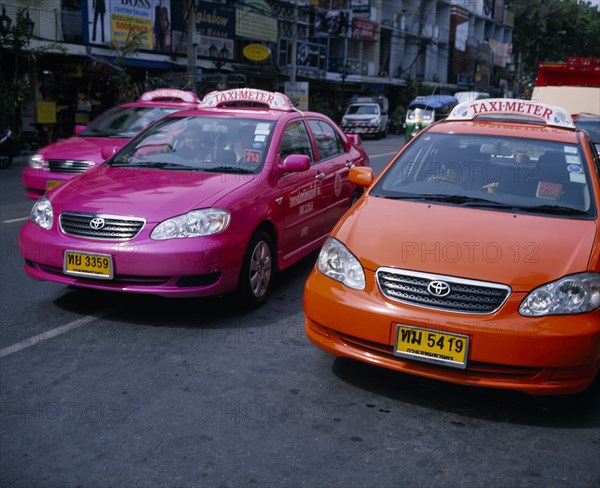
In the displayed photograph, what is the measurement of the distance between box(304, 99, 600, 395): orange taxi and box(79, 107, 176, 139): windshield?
21.0 feet

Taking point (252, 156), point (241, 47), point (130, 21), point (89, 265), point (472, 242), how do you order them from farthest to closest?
point (241, 47) < point (130, 21) < point (252, 156) < point (89, 265) < point (472, 242)

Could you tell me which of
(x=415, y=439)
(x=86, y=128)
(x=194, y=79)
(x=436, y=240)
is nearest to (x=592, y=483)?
(x=415, y=439)

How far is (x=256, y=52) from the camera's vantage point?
3025cm

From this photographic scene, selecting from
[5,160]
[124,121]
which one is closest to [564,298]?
Result: [124,121]

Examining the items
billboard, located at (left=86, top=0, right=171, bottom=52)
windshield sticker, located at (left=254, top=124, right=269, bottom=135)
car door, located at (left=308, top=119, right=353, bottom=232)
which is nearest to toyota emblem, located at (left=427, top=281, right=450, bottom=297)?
windshield sticker, located at (left=254, top=124, right=269, bottom=135)

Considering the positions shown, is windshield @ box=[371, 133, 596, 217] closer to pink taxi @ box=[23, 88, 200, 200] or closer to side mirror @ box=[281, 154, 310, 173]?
side mirror @ box=[281, 154, 310, 173]

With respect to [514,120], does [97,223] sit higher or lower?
lower

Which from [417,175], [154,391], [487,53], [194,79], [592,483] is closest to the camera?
[592,483]

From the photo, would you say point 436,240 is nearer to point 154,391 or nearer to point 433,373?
point 433,373

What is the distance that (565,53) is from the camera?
2618 inches

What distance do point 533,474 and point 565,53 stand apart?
70658mm

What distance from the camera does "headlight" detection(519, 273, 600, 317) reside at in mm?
3441

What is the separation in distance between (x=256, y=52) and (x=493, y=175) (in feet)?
88.5

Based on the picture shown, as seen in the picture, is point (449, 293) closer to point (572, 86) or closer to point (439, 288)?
point (439, 288)
